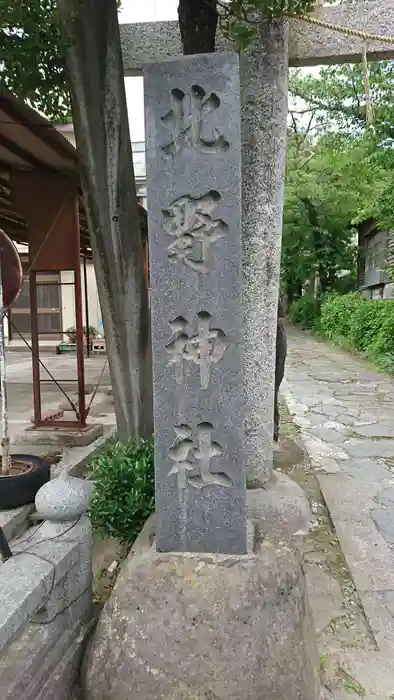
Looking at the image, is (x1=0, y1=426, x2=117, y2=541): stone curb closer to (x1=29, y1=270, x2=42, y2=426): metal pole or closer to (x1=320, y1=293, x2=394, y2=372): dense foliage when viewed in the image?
(x1=29, y1=270, x2=42, y2=426): metal pole

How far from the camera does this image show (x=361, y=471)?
585 cm

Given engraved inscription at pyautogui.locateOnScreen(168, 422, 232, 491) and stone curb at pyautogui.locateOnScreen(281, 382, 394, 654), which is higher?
engraved inscription at pyautogui.locateOnScreen(168, 422, 232, 491)

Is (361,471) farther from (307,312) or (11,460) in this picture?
(307,312)

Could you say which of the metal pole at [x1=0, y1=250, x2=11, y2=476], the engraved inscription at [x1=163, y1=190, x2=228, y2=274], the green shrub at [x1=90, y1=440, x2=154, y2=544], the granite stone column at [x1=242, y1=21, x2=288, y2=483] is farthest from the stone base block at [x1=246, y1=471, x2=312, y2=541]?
the engraved inscription at [x1=163, y1=190, x2=228, y2=274]

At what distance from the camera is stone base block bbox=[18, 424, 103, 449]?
6.12m

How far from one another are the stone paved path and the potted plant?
2.42m

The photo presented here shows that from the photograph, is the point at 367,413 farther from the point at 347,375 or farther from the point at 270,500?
the point at 270,500

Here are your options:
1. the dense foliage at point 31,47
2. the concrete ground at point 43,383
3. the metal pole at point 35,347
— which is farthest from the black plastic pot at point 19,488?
the dense foliage at point 31,47

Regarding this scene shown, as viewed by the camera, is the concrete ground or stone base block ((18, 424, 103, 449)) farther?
the concrete ground

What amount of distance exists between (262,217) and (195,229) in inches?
76.1

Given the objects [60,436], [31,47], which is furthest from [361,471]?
[31,47]

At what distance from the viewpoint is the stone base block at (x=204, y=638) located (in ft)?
7.93

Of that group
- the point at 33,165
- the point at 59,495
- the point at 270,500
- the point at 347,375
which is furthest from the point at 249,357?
the point at 347,375

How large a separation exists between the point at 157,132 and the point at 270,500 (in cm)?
293
